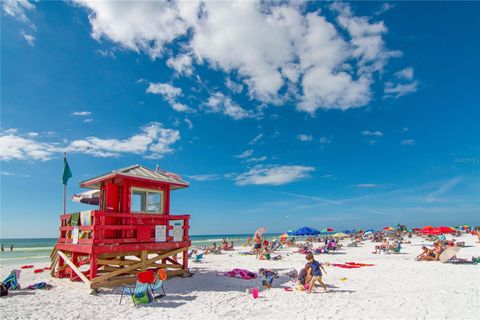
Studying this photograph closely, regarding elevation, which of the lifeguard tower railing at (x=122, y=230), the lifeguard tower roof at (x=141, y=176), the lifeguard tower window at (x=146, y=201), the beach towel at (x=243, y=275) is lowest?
the beach towel at (x=243, y=275)

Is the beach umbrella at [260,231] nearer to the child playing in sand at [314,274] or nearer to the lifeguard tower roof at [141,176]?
the lifeguard tower roof at [141,176]

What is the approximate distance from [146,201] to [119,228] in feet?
5.40

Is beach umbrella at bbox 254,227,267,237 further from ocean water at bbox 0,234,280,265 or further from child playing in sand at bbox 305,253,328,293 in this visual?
ocean water at bbox 0,234,280,265

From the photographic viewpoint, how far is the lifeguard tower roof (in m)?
10.7

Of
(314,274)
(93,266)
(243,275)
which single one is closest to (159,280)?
(93,266)

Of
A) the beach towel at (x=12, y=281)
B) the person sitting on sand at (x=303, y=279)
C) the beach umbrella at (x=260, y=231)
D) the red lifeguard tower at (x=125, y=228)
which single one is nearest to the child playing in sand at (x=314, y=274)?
the person sitting on sand at (x=303, y=279)

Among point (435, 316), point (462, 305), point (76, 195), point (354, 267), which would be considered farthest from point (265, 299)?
point (76, 195)

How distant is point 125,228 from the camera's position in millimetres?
10188

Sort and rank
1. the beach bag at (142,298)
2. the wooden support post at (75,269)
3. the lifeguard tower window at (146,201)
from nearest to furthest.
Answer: the beach bag at (142,298) → the wooden support post at (75,269) → the lifeguard tower window at (146,201)

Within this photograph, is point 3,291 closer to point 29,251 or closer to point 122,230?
point 122,230

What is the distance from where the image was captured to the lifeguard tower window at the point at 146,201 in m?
11.2

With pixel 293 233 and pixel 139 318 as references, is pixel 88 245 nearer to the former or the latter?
pixel 139 318

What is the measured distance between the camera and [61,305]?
8211 millimetres

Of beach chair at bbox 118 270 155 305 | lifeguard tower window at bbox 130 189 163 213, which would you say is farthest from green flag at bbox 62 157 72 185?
beach chair at bbox 118 270 155 305
